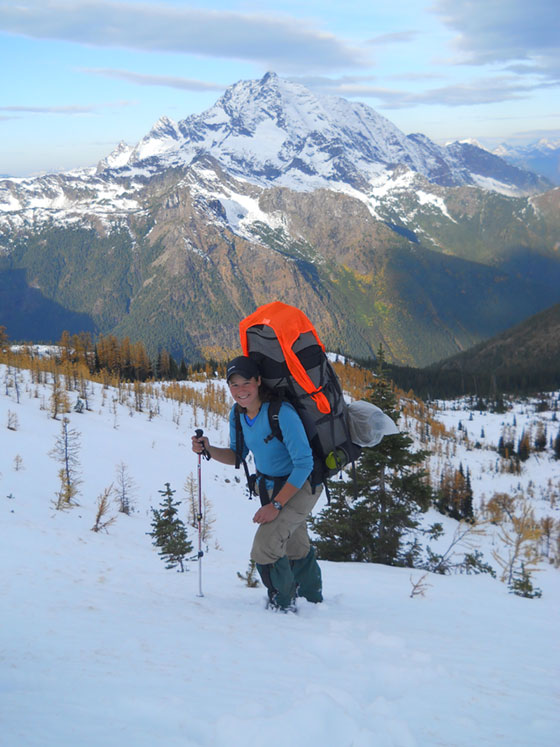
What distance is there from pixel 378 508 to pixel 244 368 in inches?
575

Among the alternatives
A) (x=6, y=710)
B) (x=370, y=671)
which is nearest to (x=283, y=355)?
(x=370, y=671)

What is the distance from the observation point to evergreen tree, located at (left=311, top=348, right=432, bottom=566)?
17.2 meters

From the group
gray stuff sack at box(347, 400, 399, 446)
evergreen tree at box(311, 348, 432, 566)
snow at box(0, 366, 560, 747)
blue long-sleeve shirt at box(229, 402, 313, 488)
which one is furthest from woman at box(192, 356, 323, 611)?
evergreen tree at box(311, 348, 432, 566)

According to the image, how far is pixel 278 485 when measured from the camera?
20.7 ft

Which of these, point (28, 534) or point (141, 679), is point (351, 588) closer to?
point (141, 679)

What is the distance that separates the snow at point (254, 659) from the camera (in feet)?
11.1

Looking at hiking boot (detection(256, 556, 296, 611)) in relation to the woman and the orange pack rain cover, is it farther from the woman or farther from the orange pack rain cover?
the orange pack rain cover

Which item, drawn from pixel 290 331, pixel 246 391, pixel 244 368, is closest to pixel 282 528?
pixel 246 391

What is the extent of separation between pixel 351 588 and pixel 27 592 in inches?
208

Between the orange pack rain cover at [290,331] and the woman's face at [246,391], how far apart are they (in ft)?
1.62

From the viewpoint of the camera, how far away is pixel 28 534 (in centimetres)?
1152

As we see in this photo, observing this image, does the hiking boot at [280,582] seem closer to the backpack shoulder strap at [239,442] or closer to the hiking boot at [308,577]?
the hiking boot at [308,577]

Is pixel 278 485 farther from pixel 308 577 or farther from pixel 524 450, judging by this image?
pixel 524 450

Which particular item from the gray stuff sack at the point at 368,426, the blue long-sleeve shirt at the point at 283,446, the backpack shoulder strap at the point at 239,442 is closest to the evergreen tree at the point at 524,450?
the gray stuff sack at the point at 368,426
